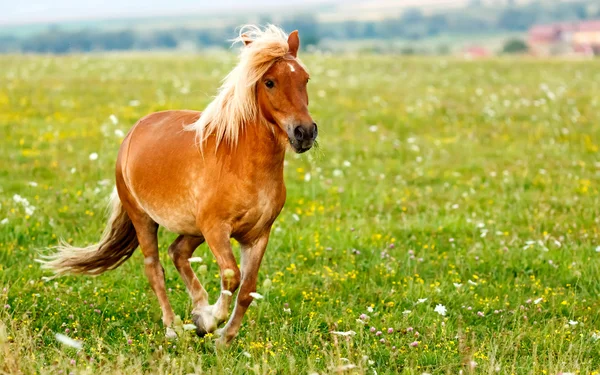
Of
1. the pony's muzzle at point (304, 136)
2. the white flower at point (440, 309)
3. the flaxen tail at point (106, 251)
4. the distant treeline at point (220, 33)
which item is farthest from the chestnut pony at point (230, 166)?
the distant treeline at point (220, 33)

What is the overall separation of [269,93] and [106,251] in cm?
253

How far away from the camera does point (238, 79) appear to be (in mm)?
5879

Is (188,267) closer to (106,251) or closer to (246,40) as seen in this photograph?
(106,251)

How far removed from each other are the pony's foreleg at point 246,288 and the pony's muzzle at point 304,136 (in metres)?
0.98

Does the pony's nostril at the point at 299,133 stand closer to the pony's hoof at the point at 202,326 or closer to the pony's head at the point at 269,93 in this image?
the pony's head at the point at 269,93

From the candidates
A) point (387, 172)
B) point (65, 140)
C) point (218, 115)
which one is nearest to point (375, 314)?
point (218, 115)

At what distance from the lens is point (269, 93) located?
579 centimetres

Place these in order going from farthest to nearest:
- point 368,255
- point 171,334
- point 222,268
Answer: point 368,255 < point 171,334 < point 222,268

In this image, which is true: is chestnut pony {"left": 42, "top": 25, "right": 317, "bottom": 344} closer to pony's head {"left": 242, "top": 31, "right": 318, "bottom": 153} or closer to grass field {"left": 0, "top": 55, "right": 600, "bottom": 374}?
pony's head {"left": 242, "top": 31, "right": 318, "bottom": 153}

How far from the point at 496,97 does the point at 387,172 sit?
381 inches

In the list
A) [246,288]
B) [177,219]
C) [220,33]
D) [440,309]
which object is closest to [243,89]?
[177,219]

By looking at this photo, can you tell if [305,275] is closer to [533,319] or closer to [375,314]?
[375,314]

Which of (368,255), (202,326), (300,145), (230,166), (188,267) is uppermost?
(300,145)

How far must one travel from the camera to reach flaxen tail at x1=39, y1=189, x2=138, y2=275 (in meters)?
7.27
